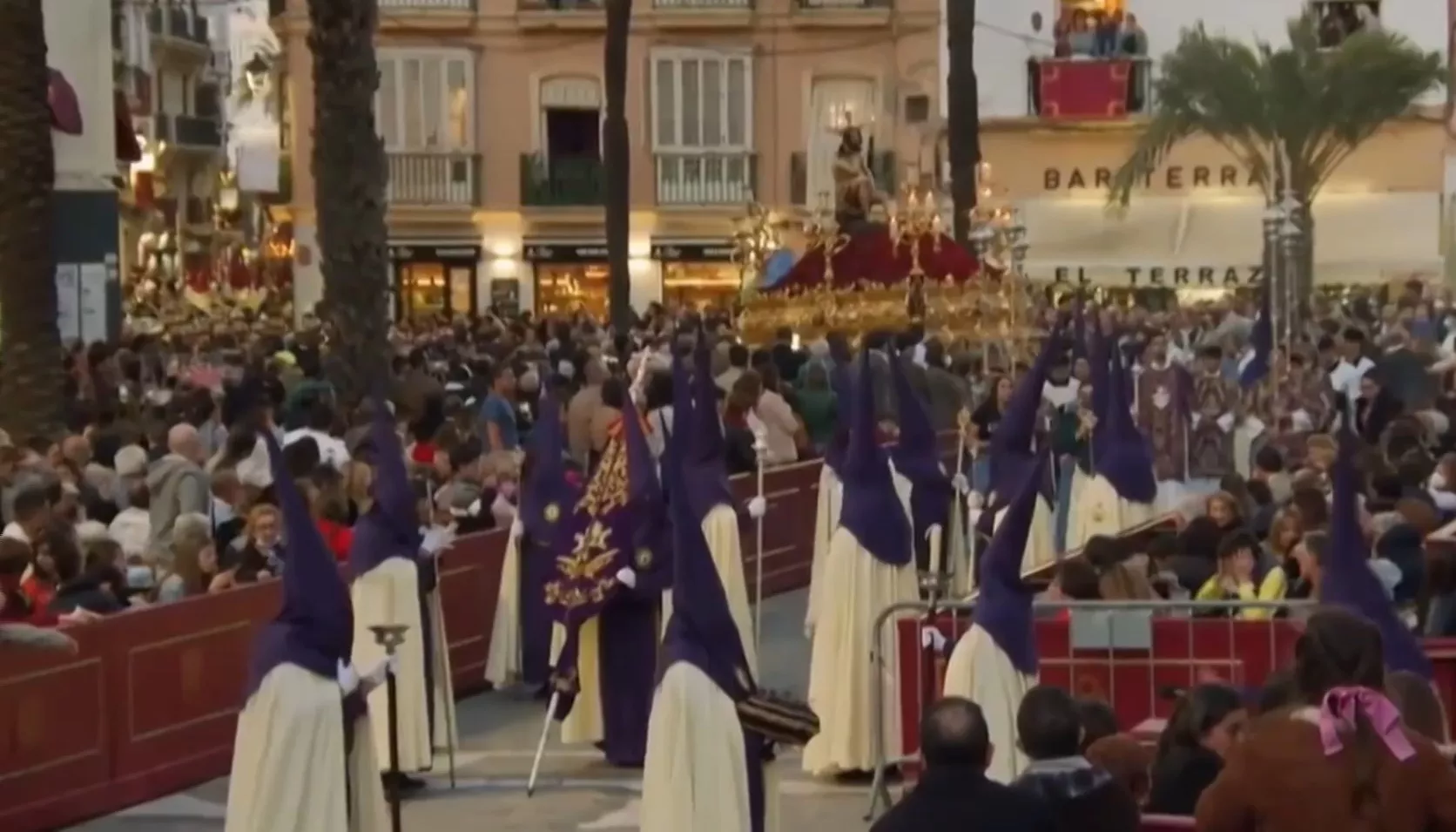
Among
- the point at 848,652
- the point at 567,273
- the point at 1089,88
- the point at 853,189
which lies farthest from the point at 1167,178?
the point at 848,652

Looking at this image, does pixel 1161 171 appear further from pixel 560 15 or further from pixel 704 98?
pixel 560 15

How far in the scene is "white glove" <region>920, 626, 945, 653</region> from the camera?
12164mm

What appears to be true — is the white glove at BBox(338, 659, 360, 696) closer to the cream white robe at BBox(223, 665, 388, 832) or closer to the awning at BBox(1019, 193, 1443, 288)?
the cream white robe at BBox(223, 665, 388, 832)

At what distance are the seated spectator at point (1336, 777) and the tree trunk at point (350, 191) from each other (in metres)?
16.2

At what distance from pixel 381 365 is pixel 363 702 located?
12.3 metres

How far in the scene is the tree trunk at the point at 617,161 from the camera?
1476 inches

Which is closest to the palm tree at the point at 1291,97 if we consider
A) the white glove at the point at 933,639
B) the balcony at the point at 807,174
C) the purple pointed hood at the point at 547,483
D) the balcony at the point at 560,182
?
the balcony at the point at 807,174

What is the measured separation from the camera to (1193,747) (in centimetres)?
818

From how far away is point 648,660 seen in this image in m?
14.7

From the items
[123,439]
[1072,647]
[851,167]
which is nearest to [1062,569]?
[1072,647]

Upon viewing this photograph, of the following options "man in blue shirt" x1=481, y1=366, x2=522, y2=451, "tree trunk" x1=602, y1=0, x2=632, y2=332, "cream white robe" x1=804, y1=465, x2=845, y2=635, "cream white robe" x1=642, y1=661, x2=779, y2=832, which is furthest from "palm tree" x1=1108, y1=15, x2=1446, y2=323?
"cream white robe" x1=642, y1=661, x2=779, y2=832

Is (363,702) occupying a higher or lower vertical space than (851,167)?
lower

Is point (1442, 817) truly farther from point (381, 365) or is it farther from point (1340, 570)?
point (381, 365)

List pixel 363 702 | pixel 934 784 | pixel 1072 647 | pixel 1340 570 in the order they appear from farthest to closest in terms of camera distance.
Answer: pixel 1072 647 → pixel 363 702 → pixel 1340 570 → pixel 934 784
